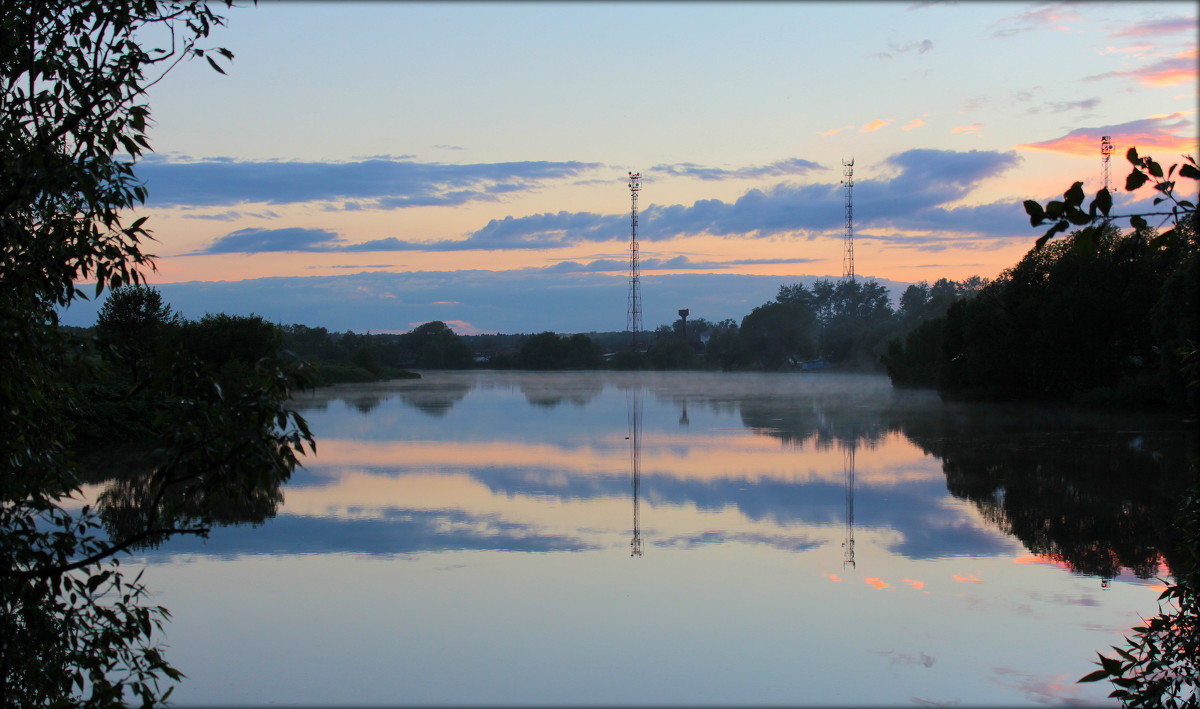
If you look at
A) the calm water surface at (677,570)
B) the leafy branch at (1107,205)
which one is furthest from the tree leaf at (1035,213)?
the calm water surface at (677,570)

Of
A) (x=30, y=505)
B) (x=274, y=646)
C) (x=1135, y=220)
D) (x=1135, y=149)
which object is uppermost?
(x=1135, y=149)

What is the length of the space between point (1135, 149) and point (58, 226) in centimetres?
412

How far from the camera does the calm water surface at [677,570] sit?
6.85m

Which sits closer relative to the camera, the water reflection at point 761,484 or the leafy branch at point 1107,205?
the leafy branch at point 1107,205

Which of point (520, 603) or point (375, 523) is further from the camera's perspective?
point (375, 523)

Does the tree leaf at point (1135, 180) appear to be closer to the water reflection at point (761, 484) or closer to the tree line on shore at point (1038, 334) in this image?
the tree line on shore at point (1038, 334)

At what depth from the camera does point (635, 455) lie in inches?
743

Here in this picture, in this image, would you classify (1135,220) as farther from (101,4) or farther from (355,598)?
(355,598)

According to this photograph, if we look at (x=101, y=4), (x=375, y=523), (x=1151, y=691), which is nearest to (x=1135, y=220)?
(x=1151, y=691)

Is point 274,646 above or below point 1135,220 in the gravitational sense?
below

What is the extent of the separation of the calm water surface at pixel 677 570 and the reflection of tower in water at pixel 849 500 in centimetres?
9

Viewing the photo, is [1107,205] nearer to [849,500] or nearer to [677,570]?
[677,570]

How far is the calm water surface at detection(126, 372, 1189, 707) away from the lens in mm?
6848

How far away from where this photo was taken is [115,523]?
35.5 ft
